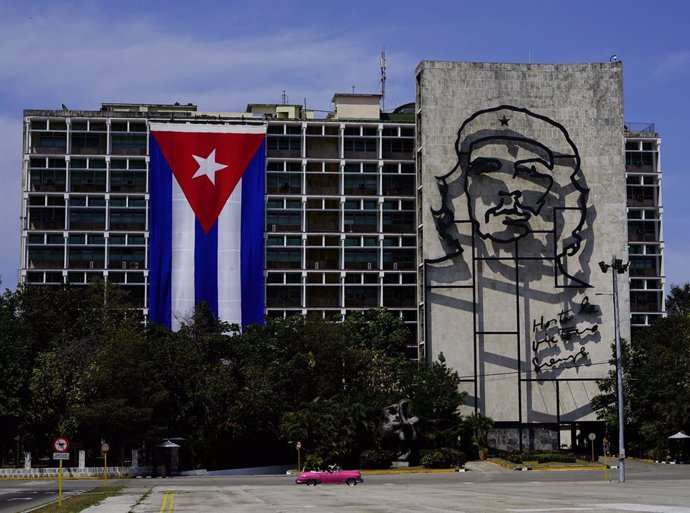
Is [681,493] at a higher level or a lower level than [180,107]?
lower

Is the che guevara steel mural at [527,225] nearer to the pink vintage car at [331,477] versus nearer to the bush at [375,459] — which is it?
the bush at [375,459]

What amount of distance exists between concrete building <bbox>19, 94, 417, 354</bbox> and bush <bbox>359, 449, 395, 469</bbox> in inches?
1574

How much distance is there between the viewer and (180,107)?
461 ft

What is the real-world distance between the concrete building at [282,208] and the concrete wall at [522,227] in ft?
73.3

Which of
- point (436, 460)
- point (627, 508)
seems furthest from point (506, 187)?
point (627, 508)

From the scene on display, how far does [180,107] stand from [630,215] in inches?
2333

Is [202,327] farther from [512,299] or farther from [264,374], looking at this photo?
[512,299]

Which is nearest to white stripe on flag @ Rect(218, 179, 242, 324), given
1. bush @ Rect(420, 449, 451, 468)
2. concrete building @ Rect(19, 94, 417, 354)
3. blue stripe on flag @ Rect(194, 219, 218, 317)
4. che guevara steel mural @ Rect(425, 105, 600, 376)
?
blue stripe on flag @ Rect(194, 219, 218, 317)

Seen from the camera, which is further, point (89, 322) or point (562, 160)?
point (562, 160)

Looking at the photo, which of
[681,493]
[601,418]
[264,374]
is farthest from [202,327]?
[681,493]

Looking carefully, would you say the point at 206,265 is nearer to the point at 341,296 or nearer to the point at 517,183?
the point at 341,296

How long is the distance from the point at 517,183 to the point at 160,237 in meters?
38.5

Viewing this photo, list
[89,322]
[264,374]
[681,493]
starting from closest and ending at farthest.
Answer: [681,493] → [264,374] → [89,322]

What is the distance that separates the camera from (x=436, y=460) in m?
92.8
